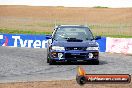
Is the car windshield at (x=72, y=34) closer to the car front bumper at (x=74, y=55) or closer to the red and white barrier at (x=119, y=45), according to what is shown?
the car front bumper at (x=74, y=55)

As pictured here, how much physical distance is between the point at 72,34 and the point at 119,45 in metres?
7.41

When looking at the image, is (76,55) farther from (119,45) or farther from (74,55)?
(119,45)

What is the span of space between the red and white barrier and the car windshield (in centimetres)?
633

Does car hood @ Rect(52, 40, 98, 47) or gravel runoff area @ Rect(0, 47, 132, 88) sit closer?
gravel runoff area @ Rect(0, 47, 132, 88)

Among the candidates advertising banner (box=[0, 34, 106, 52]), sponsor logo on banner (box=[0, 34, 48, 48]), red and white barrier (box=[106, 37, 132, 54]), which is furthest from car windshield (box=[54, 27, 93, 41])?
sponsor logo on banner (box=[0, 34, 48, 48])

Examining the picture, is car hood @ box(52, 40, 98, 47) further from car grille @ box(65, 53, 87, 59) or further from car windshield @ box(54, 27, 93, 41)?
car windshield @ box(54, 27, 93, 41)

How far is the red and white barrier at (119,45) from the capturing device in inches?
1077

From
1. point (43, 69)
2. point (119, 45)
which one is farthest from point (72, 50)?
point (119, 45)

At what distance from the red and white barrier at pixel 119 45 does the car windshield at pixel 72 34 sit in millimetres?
6329

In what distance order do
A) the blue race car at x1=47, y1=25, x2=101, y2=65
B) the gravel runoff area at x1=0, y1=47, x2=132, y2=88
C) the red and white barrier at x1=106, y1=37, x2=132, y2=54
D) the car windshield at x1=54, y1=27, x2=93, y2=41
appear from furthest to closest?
the red and white barrier at x1=106, y1=37, x2=132, y2=54, the car windshield at x1=54, y1=27, x2=93, y2=41, the blue race car at x1=47, y1=25, x2=101, y2=65, the gravel runoff area at x1=0, y1=47, x2=132, y2=88

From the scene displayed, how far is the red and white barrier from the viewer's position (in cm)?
2734

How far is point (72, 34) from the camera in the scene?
68.7ft

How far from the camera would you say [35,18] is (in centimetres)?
8512

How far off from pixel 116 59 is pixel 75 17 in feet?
213
